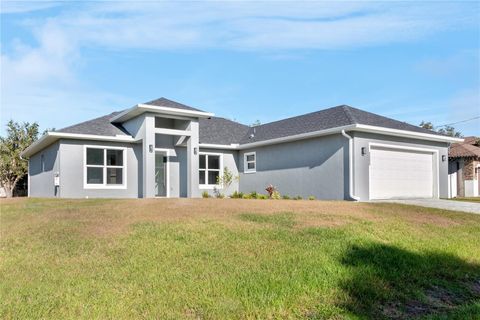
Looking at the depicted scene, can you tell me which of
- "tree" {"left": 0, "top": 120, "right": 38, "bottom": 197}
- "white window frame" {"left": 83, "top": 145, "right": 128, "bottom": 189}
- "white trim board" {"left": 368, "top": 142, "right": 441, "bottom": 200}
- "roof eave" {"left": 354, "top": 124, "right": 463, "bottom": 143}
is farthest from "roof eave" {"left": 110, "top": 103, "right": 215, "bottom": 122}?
"tree" {"left": 0, "top": 120, "right": 38, "bottom": 197}

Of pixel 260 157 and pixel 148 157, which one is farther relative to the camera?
pixel 260 157

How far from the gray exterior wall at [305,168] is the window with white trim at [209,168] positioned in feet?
5.45

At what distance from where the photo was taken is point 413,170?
18469 millimetres

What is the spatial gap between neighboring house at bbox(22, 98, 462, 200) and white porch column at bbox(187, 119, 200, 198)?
47mm

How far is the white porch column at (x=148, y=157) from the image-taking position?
17031 mm

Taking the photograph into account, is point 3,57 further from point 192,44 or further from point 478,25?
point 478,25

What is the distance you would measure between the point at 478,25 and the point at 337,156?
7810mm

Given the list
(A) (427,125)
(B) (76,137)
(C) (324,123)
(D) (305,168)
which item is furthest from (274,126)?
(A) (427,125)

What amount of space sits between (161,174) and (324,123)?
8315 millimetres

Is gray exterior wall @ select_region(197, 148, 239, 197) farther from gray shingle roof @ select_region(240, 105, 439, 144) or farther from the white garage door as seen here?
the white garage door

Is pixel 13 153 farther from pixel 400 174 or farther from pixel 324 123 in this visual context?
pixel 400 174

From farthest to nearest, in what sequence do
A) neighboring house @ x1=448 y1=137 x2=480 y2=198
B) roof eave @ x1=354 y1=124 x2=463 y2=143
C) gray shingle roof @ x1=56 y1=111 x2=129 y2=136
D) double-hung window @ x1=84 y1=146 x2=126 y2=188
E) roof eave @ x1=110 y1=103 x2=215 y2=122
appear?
neighboring house @ x1=448 y1=137 x2=480 y2=198 < double-hung window @ x1=84 y1=146 x2=126 y2=188 < gray shingle roof @ x1=56 y1=111 x2=129 y2=136 < roof eave @ x1=110 y1=103 x2=215 y2=122 < roof eave @ x1=354 y1=124 x2=463 y2=143

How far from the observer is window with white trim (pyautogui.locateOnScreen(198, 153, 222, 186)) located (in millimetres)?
21031

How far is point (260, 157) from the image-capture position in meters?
21.0
